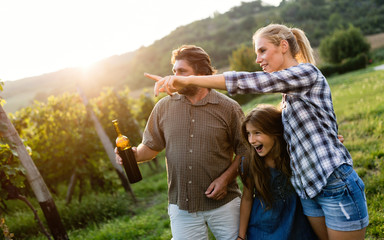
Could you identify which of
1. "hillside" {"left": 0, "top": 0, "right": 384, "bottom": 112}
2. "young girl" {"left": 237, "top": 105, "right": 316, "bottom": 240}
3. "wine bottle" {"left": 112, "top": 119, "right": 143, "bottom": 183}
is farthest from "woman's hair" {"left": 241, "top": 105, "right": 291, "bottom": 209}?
"hillside" {"left": 0, "top": 0, "right": 384, "bottom": 112}

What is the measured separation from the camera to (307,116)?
1.79 m

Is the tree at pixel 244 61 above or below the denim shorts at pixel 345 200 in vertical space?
below

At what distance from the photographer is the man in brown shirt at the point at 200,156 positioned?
97.4 inches

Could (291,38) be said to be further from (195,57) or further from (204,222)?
(204,222)

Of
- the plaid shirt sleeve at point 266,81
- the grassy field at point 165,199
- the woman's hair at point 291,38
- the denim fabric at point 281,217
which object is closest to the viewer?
the plaid shirt sleeve at point 266,81

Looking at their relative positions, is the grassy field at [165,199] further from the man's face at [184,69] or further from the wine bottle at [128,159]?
the wine bottle at [128,159]

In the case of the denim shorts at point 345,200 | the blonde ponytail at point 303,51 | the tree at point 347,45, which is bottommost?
the tree at point 347,45

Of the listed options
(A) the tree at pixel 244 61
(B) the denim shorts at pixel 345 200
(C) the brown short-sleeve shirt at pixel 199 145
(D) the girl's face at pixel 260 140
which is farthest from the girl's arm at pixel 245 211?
(A) the tree at pixel 244 61

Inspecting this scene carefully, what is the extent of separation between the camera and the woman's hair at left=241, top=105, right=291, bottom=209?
2143 mm

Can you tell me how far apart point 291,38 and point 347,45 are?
153 feet

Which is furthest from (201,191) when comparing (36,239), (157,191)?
(157,191)

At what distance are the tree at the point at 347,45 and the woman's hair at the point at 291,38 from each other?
149ft

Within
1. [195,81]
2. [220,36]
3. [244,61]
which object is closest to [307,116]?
[195,81]

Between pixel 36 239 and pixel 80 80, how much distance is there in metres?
4.48
